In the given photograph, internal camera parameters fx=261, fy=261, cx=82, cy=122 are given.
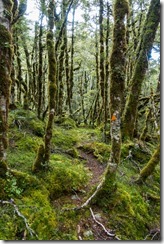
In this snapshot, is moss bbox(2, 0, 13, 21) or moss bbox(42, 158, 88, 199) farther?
moss bbox(42, 158, 88, 199)

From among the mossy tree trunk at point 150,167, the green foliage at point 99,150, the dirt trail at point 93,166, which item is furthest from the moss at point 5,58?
the green foliage at point 99,150

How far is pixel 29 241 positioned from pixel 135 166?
16.5 ft

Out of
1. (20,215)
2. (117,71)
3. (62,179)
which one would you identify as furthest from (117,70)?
(20,215)

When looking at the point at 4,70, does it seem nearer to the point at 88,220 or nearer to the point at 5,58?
the point at 5,58

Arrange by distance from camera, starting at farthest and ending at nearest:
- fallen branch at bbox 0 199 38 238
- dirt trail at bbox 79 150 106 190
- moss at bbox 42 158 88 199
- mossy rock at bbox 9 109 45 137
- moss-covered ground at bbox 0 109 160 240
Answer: mossy rock at bbox 9 109 45 137 → dirt trail at bbox 79 150 106 190 → moss at bbox 42 158 88 199 → moss-covered ground at bbox 0 109 160 240 → fallen branch at bbox 0 199 38 238

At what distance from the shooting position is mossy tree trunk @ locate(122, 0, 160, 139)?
887 centimetres

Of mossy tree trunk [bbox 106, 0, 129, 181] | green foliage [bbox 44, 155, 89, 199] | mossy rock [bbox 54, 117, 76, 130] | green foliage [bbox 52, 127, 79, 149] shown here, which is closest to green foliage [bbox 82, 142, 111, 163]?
green foliage [bbox 52, 127, 79, 149]

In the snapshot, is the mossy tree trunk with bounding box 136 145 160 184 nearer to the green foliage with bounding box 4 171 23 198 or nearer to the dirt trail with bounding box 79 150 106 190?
the dirt trail with bounding box 79 150 106 190

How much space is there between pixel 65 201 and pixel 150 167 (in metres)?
2.45

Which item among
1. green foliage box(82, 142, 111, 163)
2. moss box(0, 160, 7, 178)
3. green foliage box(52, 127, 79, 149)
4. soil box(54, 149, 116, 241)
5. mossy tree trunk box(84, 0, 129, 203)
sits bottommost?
soil box(54, 149, 116, 241)

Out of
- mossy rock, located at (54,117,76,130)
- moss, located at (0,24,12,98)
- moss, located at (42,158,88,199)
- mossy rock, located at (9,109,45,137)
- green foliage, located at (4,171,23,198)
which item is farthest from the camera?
mossy rock, located at (54,117,76,130)

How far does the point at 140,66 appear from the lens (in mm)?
9086

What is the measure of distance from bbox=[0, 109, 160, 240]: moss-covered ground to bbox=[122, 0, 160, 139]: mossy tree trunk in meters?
1.35

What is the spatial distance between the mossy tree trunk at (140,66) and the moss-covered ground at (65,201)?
1.35 meters
